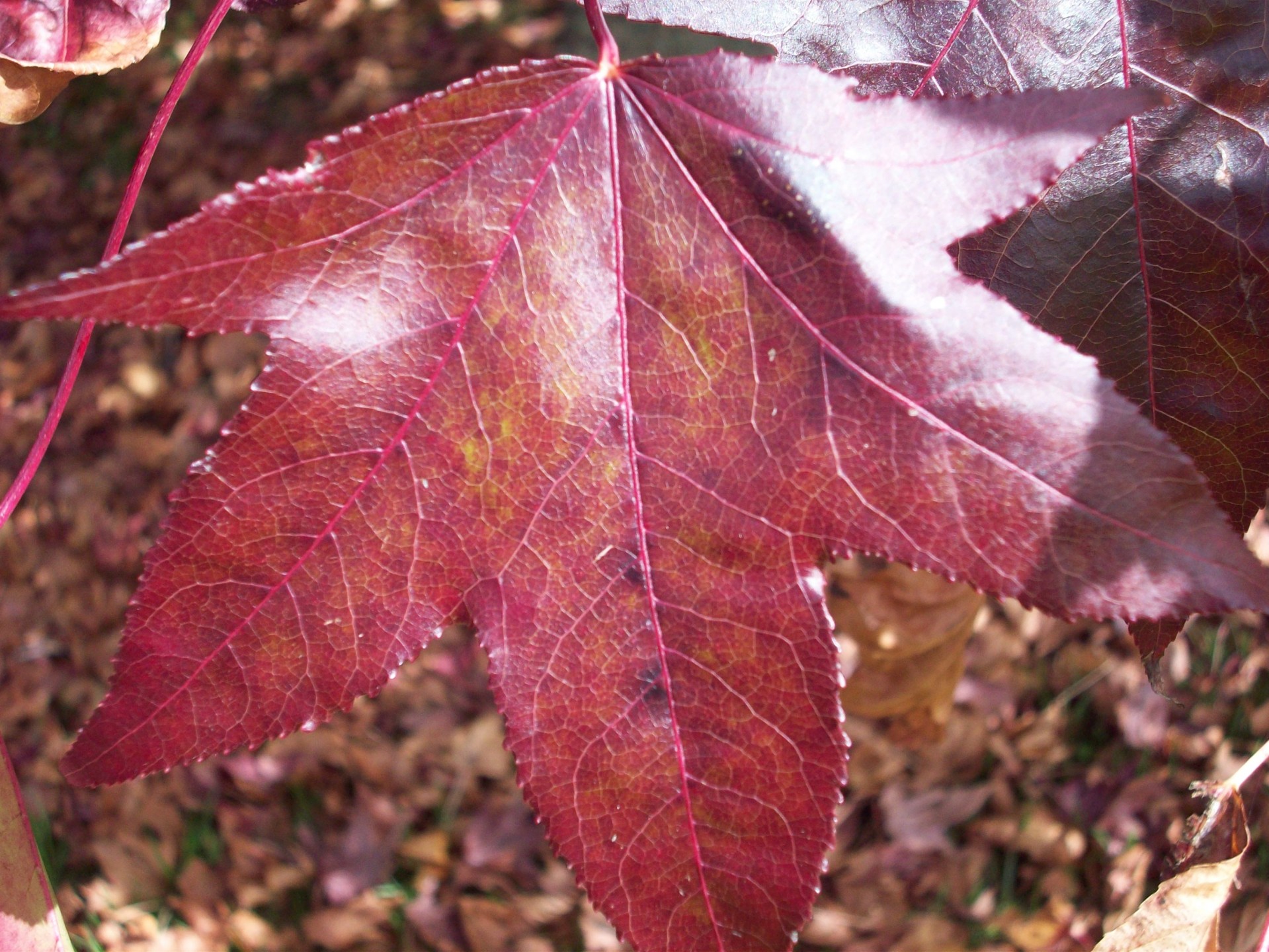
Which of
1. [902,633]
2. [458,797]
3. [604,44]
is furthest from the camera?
[458,797]

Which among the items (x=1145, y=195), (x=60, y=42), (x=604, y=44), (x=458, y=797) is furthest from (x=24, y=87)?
(x=458, y=797)

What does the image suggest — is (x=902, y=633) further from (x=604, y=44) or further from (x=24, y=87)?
(x=24, y=87)

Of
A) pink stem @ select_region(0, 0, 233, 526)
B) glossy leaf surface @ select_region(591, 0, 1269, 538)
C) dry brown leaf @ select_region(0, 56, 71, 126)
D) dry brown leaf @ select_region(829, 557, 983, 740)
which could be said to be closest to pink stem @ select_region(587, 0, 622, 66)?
glossy leaf surface @ select_region(591, 0, 1269, 538)

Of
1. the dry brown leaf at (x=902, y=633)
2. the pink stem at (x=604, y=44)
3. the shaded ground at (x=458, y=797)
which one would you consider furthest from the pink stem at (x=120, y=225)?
the shaded ground at (x=458, y=797)

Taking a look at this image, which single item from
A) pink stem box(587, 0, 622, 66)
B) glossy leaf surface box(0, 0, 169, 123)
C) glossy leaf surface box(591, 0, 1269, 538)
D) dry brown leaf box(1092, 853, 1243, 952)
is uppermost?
glossy leaf surface box(0, 0, 169, 123)

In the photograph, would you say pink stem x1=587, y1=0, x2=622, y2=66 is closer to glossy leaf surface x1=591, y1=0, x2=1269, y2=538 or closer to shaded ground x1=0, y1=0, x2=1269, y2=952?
glossy leaf surface x1=591, y1=0, x2=1269, y2=538

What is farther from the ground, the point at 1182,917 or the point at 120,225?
the point at 120,225

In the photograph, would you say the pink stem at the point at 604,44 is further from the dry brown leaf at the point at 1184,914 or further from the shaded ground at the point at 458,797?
the shaded ground at the point at 458,797
